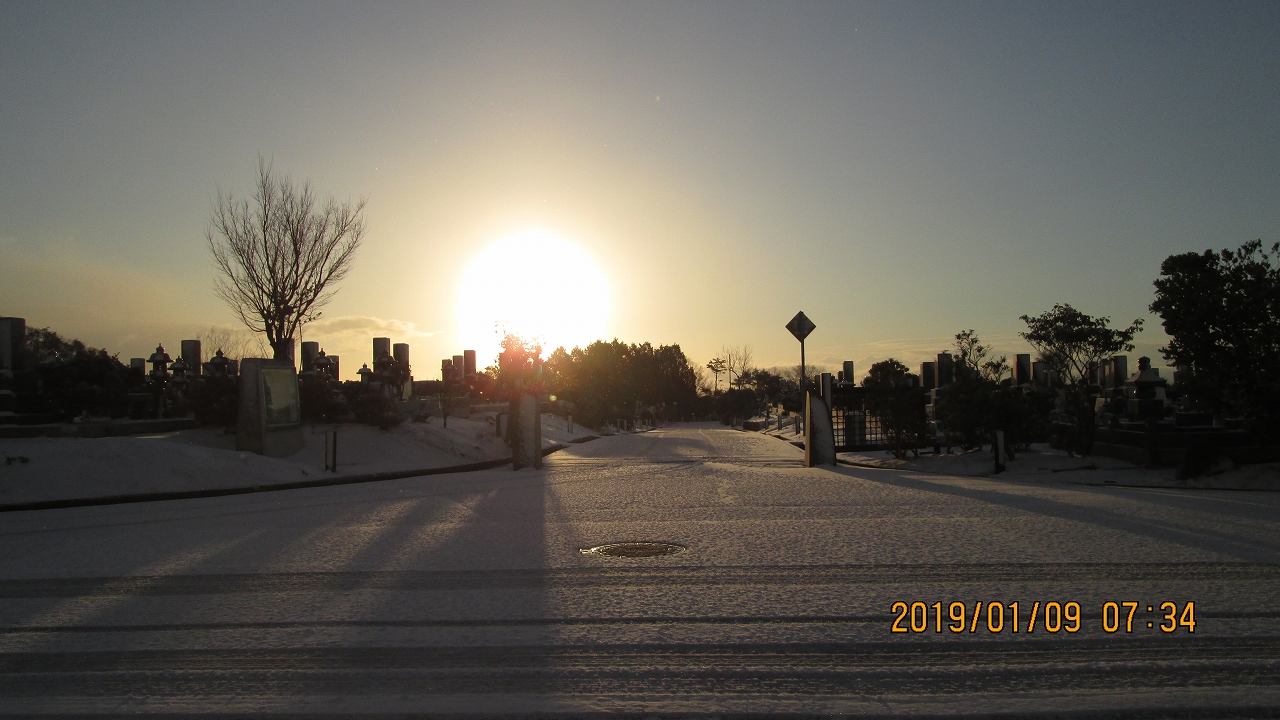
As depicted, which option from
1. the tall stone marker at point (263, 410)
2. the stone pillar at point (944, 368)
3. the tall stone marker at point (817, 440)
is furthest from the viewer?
the stone pillar at point (944, 368)

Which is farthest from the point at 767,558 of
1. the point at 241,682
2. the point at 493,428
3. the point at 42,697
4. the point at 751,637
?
the point at 493,428

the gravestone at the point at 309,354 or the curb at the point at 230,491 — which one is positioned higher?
the gravestone at the point at 309,354

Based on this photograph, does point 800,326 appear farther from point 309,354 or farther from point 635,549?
point 309,354

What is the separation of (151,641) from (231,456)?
12862 mm

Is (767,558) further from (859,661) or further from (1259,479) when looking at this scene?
(1259,479)

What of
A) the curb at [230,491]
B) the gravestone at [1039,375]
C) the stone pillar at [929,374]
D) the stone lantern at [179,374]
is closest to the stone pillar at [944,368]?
the stone pillar at [929,374]

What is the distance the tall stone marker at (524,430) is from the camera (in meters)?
20.4

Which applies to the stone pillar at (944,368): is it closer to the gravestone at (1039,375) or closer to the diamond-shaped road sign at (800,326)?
the gravestone at (1039,375)

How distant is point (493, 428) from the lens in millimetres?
29781

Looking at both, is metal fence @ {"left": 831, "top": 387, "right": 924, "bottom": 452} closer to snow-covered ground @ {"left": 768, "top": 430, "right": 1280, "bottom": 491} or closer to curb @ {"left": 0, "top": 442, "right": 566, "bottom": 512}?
snow-covered ground @ {"left": 768, "top": 430, "right": 1280, "bottom": 491}

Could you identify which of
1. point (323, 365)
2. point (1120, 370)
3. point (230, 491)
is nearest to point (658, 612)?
point (230, 491)

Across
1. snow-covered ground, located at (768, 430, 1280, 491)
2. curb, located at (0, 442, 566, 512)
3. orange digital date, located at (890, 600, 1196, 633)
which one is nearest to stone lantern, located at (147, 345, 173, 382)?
curb, located at (0, 442, 566, 512)

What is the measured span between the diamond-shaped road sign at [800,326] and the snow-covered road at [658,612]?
9.85 meters

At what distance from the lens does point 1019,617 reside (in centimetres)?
530
